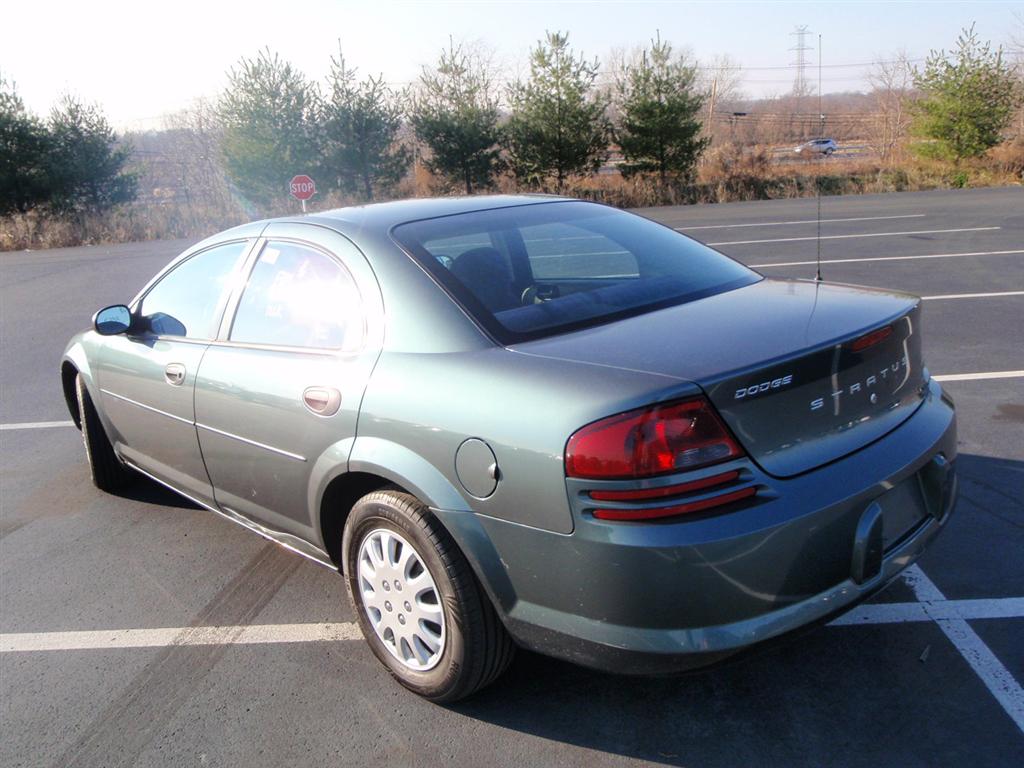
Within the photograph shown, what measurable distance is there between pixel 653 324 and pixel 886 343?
2.45 feet

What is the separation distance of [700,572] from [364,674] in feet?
4.85

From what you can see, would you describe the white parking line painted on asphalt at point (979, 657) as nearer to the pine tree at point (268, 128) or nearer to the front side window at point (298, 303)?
the front side window at point (298, 303)

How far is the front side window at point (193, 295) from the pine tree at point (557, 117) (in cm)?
2714

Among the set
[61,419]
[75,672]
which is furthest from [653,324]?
[61,419]

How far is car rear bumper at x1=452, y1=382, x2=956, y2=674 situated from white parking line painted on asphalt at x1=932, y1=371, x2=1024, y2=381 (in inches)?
160

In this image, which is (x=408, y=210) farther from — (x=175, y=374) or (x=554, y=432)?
(x=554, y=432)

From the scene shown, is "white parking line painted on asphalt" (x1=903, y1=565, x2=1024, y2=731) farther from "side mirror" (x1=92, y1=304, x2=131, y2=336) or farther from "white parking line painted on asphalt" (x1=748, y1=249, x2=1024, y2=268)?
"white parking line painted on asphalt" (x1=748, y1=249, x2=1024, y2=268)

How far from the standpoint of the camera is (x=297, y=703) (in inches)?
118

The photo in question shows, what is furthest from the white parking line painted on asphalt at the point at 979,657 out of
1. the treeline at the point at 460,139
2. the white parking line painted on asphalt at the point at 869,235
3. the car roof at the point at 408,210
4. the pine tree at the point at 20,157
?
the pine tree at the point at 20,157

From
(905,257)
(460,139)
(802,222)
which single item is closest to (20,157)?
(460,139)

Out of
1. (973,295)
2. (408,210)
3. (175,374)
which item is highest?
(408,210)

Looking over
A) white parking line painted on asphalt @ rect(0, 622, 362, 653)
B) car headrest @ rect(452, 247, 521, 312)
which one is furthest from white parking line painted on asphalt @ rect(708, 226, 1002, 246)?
white parking line painted on asphalt @ rect(0, 622, 362, 653)

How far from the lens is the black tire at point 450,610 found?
263cm

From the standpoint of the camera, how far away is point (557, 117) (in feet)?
98.6
